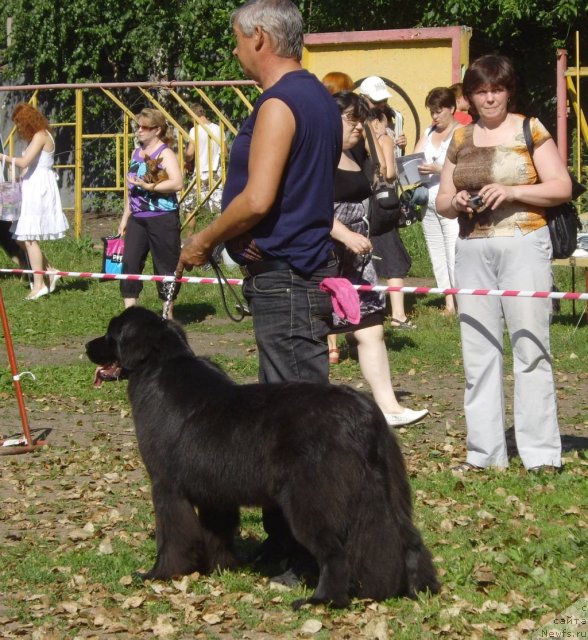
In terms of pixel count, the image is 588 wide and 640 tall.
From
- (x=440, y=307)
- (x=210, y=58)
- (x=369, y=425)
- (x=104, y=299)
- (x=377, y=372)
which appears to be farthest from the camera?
(x=210, y=58)

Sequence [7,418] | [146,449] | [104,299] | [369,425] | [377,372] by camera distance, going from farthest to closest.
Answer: [104,299] < [7,418] < [377,372] < [146,449] < [369,425]

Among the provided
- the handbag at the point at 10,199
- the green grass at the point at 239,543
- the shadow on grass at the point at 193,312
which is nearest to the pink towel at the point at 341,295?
the green grass at the point at 239,543

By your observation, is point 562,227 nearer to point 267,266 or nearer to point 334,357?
point 267,266

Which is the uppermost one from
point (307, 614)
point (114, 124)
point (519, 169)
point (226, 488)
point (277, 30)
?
point (114, 124)

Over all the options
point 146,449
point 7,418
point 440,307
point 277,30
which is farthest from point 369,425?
point 440,307

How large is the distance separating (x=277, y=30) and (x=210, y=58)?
17.7 metres

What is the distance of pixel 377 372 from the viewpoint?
7.29m

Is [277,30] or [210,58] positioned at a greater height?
[210,58]

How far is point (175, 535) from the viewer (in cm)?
453

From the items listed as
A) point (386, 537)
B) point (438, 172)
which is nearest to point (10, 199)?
point (438, 172)

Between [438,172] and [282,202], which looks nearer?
[282,202]

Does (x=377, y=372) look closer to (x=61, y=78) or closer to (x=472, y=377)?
(x=472, y=377)

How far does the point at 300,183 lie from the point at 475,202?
1667 millimetres

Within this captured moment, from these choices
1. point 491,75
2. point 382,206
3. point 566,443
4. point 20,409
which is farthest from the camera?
point 382,206
